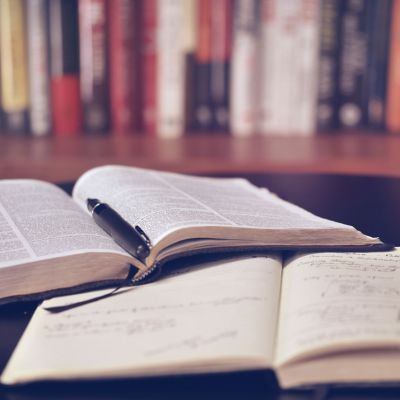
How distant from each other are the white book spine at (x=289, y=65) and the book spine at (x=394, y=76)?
14 centimetres

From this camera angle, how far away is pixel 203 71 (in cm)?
133

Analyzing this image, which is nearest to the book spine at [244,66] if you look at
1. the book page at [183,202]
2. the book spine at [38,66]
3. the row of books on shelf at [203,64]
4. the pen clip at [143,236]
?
the row of books on shelf at [203,64]

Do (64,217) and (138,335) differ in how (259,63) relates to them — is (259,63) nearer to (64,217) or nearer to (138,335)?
(64,217)

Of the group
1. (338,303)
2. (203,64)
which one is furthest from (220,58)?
(338,303)

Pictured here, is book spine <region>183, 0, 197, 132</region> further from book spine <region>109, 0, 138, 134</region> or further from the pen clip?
the pen clip

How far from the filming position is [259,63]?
132 cm

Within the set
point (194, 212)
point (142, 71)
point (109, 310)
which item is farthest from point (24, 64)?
point (109, 310)

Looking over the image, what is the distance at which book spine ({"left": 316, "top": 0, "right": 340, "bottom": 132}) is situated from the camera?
1291 millimetres

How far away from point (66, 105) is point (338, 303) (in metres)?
0.97

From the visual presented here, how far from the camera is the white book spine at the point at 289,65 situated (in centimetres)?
129

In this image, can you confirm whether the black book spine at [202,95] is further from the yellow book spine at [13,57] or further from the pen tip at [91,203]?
the pen tip at [91,203]

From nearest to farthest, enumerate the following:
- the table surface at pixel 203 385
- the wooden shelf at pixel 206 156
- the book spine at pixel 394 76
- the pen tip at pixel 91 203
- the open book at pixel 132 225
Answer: the table surface at pixel 203 385, the open book at pixel 132 225, the pen tip at pixel 91 203, the wooden shelf at pixel 206 156, the book spine at pixel 394 76

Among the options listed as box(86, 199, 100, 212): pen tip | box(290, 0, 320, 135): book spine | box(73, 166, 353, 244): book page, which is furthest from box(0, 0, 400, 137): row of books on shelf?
box(86, 199, 100, 212): pen tip

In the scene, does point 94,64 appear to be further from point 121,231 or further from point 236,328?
point 236,328
